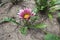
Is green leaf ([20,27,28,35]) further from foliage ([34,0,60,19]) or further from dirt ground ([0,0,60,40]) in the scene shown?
foliage ([34,0,60,19])

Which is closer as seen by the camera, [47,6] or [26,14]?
[26,14]

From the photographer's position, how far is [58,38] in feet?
7.34

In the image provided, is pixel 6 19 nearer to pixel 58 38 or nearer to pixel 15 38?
pixel 15 38

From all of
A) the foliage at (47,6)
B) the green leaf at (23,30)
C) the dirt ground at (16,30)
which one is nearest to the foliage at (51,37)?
the dirt ground at (16,30)

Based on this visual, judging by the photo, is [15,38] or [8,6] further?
[8,6]

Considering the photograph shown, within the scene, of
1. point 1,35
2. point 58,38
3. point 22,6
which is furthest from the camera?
point 22,6

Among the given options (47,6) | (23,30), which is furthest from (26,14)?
(47,6)

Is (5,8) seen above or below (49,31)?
above

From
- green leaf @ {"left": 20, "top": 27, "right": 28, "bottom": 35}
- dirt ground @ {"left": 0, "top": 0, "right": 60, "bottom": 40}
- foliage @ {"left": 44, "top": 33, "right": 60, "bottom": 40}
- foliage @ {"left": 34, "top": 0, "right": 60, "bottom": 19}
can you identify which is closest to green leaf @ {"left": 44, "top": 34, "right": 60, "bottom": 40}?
foliage @ {"left": 44, "top": 33, "right": 60, "bottom": 40}

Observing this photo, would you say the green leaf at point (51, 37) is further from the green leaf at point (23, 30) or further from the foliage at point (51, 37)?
the green leaf at point (23, 30)

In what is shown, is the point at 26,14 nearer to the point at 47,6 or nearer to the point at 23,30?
the point at 23,30

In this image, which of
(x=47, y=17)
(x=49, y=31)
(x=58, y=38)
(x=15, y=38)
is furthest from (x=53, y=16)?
(x=15, y=38)

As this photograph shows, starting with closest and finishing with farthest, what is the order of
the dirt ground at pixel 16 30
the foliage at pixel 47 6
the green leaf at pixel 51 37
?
the green leaf at pixel 51 37, the dirt ground at pixel 16 30, the foliage at pixel 47 6

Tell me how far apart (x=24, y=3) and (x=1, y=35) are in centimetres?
69
